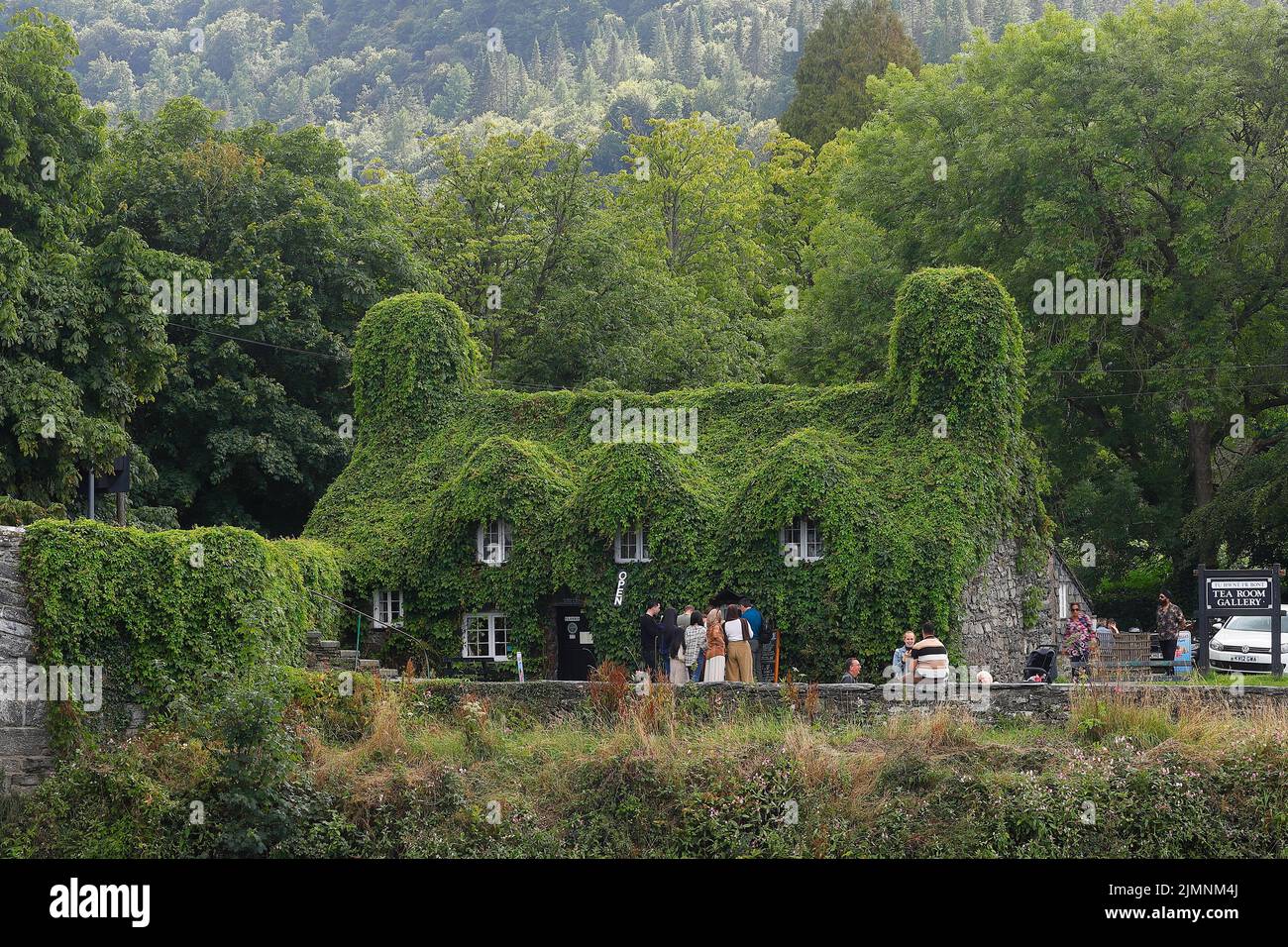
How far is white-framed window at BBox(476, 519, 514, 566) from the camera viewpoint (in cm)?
3653

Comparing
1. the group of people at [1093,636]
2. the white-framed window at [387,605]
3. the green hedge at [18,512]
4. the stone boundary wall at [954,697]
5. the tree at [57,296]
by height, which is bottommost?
the stone boundary wall at [954,697]

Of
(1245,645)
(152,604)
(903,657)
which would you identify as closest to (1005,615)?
(1245,645)

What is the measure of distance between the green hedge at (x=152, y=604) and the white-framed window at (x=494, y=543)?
24.9 feet

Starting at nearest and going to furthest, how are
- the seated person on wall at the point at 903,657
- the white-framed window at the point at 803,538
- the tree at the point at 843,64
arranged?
1. the seated person on wall at the point at 903,657
2. the white-framed window at the point at 803,538
3. the tree at the point at 843,64

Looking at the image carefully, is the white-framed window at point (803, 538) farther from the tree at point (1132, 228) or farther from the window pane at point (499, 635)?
the tree at point (1132, 228)

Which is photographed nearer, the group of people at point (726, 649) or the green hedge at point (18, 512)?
the group of people at point (726, 649)

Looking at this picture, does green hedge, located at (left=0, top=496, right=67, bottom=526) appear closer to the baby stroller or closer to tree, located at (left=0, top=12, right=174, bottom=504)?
tree, located at (left=0, top=12, right=174, bottom=504)

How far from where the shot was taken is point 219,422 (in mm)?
48188

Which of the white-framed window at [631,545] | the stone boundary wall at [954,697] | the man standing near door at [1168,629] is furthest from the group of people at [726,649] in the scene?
the man standing near door at [1168,629]

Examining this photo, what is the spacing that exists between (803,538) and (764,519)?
2.86 ft

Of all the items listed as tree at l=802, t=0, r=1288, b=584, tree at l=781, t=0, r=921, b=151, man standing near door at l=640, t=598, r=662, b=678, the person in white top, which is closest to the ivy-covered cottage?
man standing near door at l=640, t=598, r=662, b=678

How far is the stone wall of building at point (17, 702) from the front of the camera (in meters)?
25.6

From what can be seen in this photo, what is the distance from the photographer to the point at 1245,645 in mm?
35938

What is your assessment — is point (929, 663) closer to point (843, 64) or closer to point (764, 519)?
point (764, 519)
